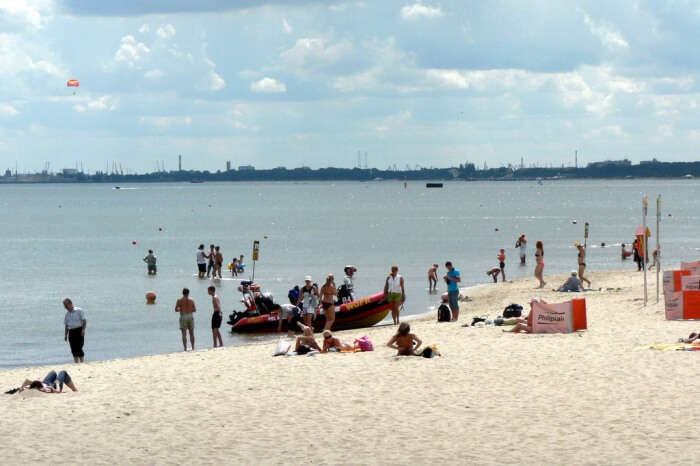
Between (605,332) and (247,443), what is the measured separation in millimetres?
9052

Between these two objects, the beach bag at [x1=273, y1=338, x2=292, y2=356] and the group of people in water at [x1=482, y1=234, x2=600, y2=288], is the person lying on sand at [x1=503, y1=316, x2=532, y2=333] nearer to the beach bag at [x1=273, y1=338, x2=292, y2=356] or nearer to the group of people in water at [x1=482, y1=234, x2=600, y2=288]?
the beach bag at [x1=273, y1=338, x2=292, y2=356]

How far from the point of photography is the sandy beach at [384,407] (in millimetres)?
10922

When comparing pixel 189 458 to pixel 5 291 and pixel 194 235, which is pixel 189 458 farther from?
pixel 194 235

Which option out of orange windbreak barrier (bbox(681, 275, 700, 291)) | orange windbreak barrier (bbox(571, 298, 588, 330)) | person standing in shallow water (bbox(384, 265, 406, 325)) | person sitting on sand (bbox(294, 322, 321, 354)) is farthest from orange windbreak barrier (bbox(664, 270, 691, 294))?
person sitting on sand (bbox(294, 322, 321, 354))

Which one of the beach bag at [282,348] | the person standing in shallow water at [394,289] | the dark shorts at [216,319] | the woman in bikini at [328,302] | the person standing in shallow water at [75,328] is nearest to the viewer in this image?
the beach bag at [282,348]

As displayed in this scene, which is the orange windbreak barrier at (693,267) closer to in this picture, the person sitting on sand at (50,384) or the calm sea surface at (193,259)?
the calm sea surface at (193,259)

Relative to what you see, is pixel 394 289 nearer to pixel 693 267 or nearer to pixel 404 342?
pixel 404 342

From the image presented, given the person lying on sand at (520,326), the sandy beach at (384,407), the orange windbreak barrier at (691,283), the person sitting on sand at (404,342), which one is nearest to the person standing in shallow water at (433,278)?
the person lying on sand at (520,326)

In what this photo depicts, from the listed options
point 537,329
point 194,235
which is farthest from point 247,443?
point 194,235

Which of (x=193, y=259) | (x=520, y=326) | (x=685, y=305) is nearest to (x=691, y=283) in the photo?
(x=685, y=305)

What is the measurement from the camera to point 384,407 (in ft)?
42.3

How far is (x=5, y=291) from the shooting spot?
128ft

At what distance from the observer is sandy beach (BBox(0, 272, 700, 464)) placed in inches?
430

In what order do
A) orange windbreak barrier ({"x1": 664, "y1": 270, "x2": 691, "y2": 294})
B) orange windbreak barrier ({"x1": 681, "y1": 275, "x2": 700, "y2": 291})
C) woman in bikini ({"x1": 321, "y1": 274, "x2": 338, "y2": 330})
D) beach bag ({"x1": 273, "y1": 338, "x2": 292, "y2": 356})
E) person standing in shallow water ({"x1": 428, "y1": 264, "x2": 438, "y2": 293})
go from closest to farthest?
beach bag ({"x1": 273, "y1": 338, "x2": 292, "y2": 356})
orange windbreak barrier ({"x1": 681, "y1": 275, "x2": 700, "y2": 291})
orange windbreak barrier ({"x1": 664, "y1": 270, "x2": 691, "y2": 294})
woman in bikini ({"x1": 321, "y1": 274, "x2": 338, "y2": 330})
person standing in shallow water ({"x1": 428, "y1": 264, "x2": 438, "y2": 293})
